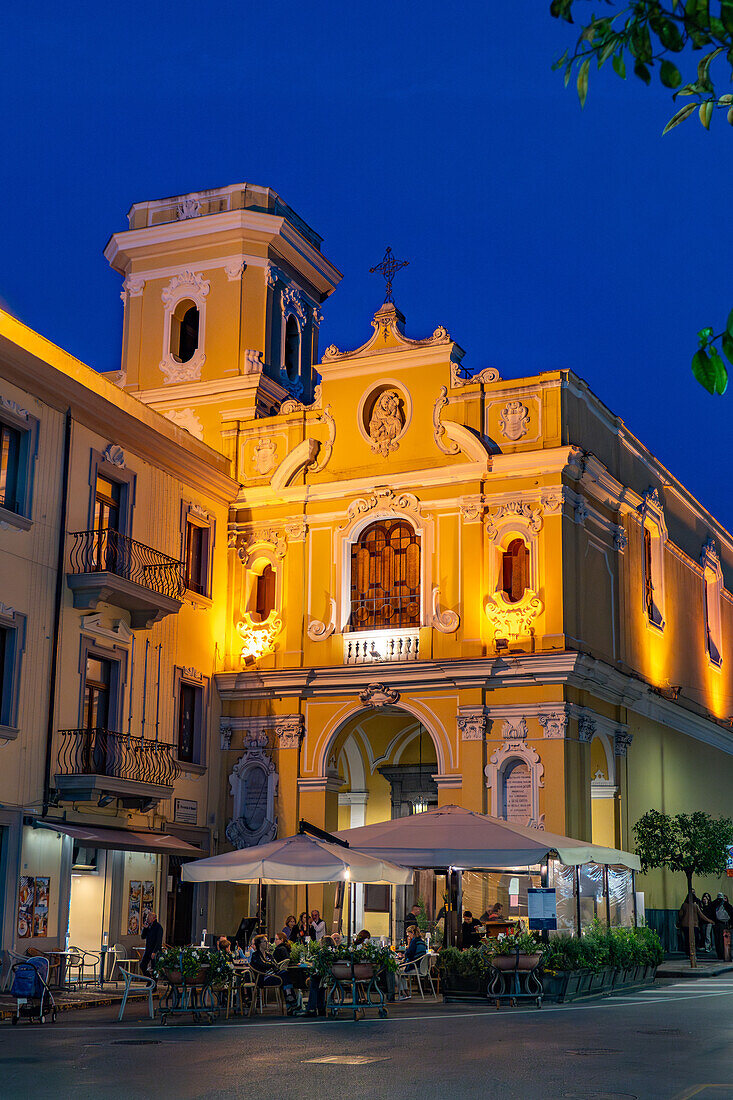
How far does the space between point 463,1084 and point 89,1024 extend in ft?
25.9

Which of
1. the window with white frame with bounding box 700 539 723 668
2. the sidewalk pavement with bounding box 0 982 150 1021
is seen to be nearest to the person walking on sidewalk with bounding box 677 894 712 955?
the window with white frame with bounding box 700 539 723 668

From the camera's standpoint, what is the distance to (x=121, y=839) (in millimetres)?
24141

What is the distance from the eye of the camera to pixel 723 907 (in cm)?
3191

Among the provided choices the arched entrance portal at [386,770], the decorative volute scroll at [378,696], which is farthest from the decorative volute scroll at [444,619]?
the arched entrance portal at [386,770]

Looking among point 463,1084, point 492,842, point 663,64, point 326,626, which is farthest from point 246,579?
point 663,64

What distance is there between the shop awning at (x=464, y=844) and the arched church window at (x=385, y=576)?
7.01 meters

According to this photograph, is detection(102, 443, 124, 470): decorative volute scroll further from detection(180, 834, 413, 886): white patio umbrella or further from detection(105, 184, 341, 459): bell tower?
detection(180, 834, 413, 886): white patio umbrella

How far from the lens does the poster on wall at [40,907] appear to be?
22.6 metres

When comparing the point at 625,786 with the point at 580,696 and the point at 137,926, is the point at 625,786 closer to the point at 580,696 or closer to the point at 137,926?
the point at 580,696

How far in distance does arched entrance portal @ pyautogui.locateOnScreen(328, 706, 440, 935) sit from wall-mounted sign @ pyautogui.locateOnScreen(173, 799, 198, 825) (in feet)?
15.8

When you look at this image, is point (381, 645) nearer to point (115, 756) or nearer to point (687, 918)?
Result: point (115, 756)

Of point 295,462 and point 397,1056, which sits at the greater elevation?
point 295,462

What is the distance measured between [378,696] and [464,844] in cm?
768

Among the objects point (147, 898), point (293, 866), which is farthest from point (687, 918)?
point (293, 866)
